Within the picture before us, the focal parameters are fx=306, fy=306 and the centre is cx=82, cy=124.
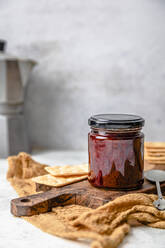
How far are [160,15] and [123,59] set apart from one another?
0.80 ft

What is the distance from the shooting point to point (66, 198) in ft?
2.22

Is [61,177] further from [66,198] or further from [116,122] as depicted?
[116,122]

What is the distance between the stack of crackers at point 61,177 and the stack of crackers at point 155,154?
9.3 inches

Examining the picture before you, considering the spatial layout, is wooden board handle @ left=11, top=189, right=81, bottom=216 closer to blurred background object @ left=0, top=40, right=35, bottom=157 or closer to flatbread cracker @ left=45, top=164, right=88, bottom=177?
flatbread cracker @ left=45, top=164, right=88, bottom=177

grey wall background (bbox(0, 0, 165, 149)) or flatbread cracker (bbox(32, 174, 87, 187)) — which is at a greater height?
grey wall background (bbox(0, 0, 165, 149))

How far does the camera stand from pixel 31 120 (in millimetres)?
1453

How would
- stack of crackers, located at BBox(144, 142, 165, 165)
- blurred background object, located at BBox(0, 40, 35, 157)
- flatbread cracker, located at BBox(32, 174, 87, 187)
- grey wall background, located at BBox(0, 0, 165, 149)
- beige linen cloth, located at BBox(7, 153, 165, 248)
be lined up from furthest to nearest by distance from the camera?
1. grey wall background, located at BBox(0, 0, 165, 149)
2. blurred background object, located at BBox(0, 40, 35, 157)
3. stack of crackers, located at BBox(144, 142, 165, 165)
4. flatbread cracker, located at BBox(32, 174, 87, 187)
5. beige linen cloth, located at BBox(7, 153, 165, 248)

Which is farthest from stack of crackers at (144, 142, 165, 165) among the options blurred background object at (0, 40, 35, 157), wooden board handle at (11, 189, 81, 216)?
blurred background object at (0, 40, 35, 157)

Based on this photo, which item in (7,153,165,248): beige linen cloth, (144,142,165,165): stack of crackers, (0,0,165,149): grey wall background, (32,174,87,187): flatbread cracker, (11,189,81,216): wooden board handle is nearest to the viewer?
(7,153,165,248): beige linen cloth

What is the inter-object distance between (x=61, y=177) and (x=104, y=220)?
0.24m

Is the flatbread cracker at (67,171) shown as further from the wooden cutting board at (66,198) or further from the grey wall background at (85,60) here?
the grey wall background at (85,60)

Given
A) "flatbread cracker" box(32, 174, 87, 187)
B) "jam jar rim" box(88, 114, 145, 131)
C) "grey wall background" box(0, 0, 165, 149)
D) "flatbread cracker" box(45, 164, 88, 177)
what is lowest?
"flatbread cracker" box(32, 174, 87, 187)

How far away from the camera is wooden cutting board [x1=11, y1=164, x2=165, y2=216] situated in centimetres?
63

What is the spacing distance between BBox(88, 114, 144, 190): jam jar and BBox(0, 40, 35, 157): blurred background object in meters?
0.60
